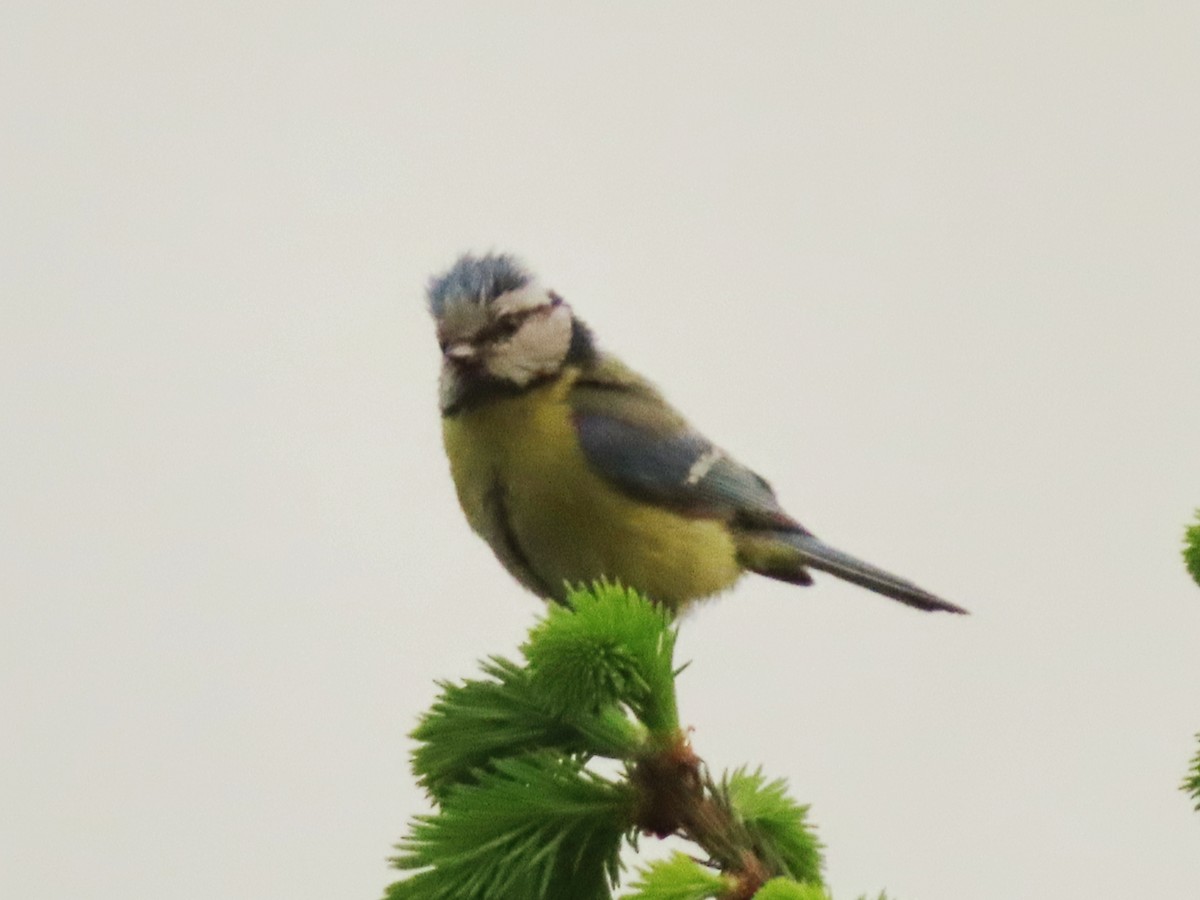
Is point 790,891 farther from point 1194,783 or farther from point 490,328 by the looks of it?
point 490,328

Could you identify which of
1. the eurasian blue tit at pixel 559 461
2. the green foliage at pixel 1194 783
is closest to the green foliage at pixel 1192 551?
the green foliage at pixel 1194 783

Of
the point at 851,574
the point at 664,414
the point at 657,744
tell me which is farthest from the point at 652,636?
the point at 851,574

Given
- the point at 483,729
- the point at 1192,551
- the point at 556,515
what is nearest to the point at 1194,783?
the point at 1192,551

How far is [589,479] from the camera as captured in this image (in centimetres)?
130

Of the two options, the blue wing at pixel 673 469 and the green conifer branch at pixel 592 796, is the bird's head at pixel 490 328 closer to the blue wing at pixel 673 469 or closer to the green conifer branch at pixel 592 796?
the blue wing at pixel 673 469

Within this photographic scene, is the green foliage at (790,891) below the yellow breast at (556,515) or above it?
below

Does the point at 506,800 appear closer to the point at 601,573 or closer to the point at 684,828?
the point at 684,828

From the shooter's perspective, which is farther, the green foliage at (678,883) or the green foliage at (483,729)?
the green foliage at (483,729)

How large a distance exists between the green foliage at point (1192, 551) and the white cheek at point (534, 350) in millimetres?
813

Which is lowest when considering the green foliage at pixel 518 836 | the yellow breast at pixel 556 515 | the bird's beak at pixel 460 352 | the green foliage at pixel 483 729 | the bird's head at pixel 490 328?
the green foliage at pixel 518 836

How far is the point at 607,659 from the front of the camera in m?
0.70

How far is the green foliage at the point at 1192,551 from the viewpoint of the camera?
624mm

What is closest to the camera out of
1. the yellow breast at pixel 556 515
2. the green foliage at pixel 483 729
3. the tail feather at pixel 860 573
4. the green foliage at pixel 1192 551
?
the green foliage at pixel 1192 551

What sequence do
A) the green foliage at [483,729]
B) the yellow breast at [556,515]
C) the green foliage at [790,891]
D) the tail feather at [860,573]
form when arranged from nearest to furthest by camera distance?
the green foliage at [790,891], the green foliage at [483,729], the yellow breast at [556,515], the tail feather at [860,573]
